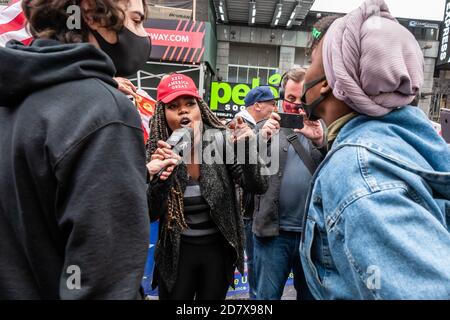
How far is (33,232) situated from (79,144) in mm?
266

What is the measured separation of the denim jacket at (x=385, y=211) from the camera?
0.82 meters

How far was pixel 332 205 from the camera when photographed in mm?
1004

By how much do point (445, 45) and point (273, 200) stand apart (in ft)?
60.0

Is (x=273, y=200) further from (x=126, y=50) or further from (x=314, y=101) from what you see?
(x=126, y=50)

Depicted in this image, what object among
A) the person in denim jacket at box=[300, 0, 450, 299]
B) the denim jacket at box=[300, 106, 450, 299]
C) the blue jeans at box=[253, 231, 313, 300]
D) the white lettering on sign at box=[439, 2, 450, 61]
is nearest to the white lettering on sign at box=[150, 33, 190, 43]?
the blue jeans at box=[253, 231, 313, 300]

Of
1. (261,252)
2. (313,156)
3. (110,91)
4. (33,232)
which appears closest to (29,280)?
(33,232)

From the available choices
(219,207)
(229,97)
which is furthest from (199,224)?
(229,97)

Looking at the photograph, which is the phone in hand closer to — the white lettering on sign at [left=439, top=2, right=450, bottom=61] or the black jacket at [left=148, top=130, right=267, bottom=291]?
the black jacket at [left=148, top=130, right=267, bottom=291]

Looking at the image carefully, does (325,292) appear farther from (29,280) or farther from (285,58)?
(285,58)

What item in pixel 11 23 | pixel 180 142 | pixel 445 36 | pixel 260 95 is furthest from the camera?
pixel 445 36

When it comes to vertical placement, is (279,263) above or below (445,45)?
below

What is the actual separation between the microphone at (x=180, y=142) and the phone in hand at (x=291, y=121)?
75 centimetres

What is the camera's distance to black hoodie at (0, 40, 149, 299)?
798 mm

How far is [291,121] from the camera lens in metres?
2.51
